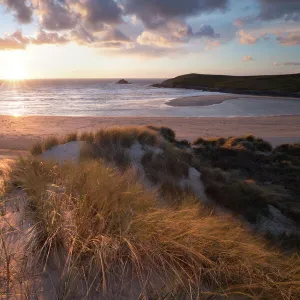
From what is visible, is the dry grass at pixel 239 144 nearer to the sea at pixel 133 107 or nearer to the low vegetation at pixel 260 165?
the low vegetation at pixel 260 165

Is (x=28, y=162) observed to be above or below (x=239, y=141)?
above

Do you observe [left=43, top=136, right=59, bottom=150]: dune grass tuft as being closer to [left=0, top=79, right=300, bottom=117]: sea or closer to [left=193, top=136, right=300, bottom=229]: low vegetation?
[left=193, top=136, right=300, bottom=229]: low vegetation

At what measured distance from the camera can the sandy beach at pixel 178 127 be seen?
16.2 m

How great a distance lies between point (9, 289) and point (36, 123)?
68.4 feet

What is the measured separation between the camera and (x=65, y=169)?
5.21m

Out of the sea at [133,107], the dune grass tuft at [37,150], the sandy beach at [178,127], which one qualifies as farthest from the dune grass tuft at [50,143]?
the sea at [133,107]

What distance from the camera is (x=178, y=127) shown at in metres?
20.0

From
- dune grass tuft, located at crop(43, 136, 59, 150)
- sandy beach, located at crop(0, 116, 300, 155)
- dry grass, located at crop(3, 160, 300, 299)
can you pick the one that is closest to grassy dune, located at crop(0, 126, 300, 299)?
dry grass, located at crop(3, 160, 300, 299)

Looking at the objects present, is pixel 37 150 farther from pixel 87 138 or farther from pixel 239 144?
pixel 239 144

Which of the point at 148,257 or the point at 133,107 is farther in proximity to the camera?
the point at 133,107

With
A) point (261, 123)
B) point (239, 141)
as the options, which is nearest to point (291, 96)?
point (261, 123)

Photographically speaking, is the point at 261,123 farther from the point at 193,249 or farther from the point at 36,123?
the point at 193,249

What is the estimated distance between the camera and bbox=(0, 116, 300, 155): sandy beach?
16.2m

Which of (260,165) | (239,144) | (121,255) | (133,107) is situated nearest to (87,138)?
(260,165)
